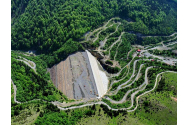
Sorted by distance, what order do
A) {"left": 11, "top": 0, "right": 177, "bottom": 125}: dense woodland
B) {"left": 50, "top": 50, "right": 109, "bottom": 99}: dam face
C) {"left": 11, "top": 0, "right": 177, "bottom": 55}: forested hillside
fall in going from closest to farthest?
{"left": 11, "top": 0, "right": 177, "bottom": 125}: dense woodland < {"left": 50, "top": 50, "right": 109, "bottom": 99}: dam face < {"left": 11, "top": 0, "right": 177, "bottom": 55}: forested hillside

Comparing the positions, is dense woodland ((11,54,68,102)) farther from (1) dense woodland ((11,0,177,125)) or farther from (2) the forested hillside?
(2) the forested hillside

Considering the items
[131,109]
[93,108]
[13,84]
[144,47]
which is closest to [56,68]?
[13,84]

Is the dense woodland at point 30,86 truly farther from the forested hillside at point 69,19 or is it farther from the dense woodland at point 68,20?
the forested hillside at point 69,19

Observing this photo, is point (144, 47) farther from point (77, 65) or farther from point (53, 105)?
point (53, 105)

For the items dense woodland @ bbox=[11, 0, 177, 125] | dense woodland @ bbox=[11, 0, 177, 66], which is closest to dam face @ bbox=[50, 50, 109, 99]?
dense woodland @ bbox=[11, 0, 177, 125]

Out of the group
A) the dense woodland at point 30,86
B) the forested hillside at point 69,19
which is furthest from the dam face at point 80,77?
the forested hillside at point 69,19

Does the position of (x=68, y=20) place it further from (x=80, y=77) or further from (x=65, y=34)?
(x=80, y=77)

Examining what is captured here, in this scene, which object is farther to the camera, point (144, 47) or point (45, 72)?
point (144, 47)
